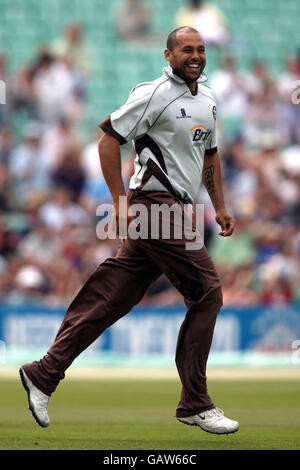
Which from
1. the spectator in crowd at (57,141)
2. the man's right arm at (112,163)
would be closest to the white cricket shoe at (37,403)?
the man's right arm at (112,163)

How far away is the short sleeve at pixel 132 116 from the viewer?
5961mm

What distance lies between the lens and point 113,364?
529 inches

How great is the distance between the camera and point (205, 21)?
688 inches

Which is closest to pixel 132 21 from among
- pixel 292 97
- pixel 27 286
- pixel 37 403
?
pixel 292 97

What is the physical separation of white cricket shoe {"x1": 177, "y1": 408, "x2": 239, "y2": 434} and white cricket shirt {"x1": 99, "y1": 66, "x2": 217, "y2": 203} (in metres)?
1.34

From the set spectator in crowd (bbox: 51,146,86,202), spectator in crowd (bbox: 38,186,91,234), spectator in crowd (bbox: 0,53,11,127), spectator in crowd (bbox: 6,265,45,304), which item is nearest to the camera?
spectator in crowd (bbox: 6,265,45,304)

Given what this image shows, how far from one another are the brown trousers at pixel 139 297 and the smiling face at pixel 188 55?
754mm

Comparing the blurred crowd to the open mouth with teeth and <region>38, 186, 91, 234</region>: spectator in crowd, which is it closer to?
<region>38, 186, 91, 234</region>: spectator in crowd

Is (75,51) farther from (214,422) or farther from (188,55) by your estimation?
(214,422)

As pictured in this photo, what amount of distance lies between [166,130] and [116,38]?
12.9m

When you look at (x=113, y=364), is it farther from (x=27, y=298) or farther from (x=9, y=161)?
(x=9, y=161)

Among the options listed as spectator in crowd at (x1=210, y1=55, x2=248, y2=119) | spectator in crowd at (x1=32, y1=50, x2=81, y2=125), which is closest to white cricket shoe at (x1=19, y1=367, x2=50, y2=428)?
spectator in crowd at (x1=32, y1=50, x2=81, y2=125)

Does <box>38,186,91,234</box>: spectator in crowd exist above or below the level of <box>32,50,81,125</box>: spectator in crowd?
below

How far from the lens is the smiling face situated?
608cm
